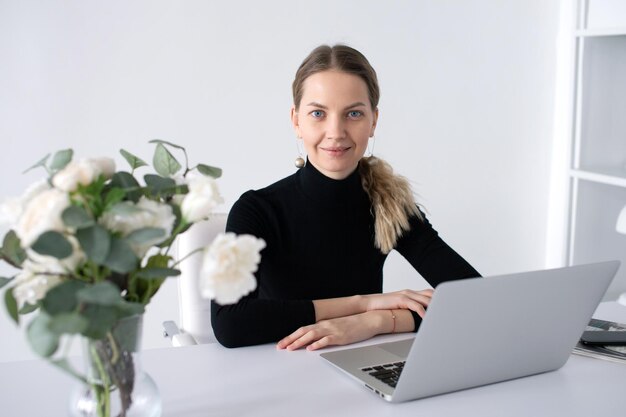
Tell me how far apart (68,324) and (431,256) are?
52.2 inches

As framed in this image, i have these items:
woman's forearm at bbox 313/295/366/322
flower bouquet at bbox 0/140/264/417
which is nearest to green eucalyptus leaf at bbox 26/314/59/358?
flower bouquet at bbox 0/140/264/417

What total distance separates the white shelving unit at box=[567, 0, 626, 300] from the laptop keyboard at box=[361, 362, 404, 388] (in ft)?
6.38

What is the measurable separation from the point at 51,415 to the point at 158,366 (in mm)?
267

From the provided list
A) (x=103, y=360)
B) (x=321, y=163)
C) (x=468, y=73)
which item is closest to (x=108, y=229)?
(x=103, y=360)

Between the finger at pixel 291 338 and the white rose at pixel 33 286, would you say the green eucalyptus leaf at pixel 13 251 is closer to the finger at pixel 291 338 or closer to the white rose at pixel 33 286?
the white rose at pixel 33 286

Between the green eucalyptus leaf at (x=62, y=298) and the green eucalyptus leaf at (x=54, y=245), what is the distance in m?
0.04

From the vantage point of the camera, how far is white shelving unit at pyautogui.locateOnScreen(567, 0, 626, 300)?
319cm

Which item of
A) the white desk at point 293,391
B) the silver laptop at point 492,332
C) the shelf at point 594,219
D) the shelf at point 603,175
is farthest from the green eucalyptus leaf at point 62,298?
the shelf at point 594,219

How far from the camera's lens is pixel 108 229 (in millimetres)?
926

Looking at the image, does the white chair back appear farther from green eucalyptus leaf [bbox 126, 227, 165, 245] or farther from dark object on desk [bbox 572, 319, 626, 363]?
green eucalyptus leaf [bbox 126, 227, 165, 245]

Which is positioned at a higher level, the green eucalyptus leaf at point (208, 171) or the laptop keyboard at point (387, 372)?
the green eucalyptus leaf at point (208, 171)

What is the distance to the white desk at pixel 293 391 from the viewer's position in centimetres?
125

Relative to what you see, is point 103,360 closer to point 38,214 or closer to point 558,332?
point 38,214

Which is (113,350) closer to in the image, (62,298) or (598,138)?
(62,298)
